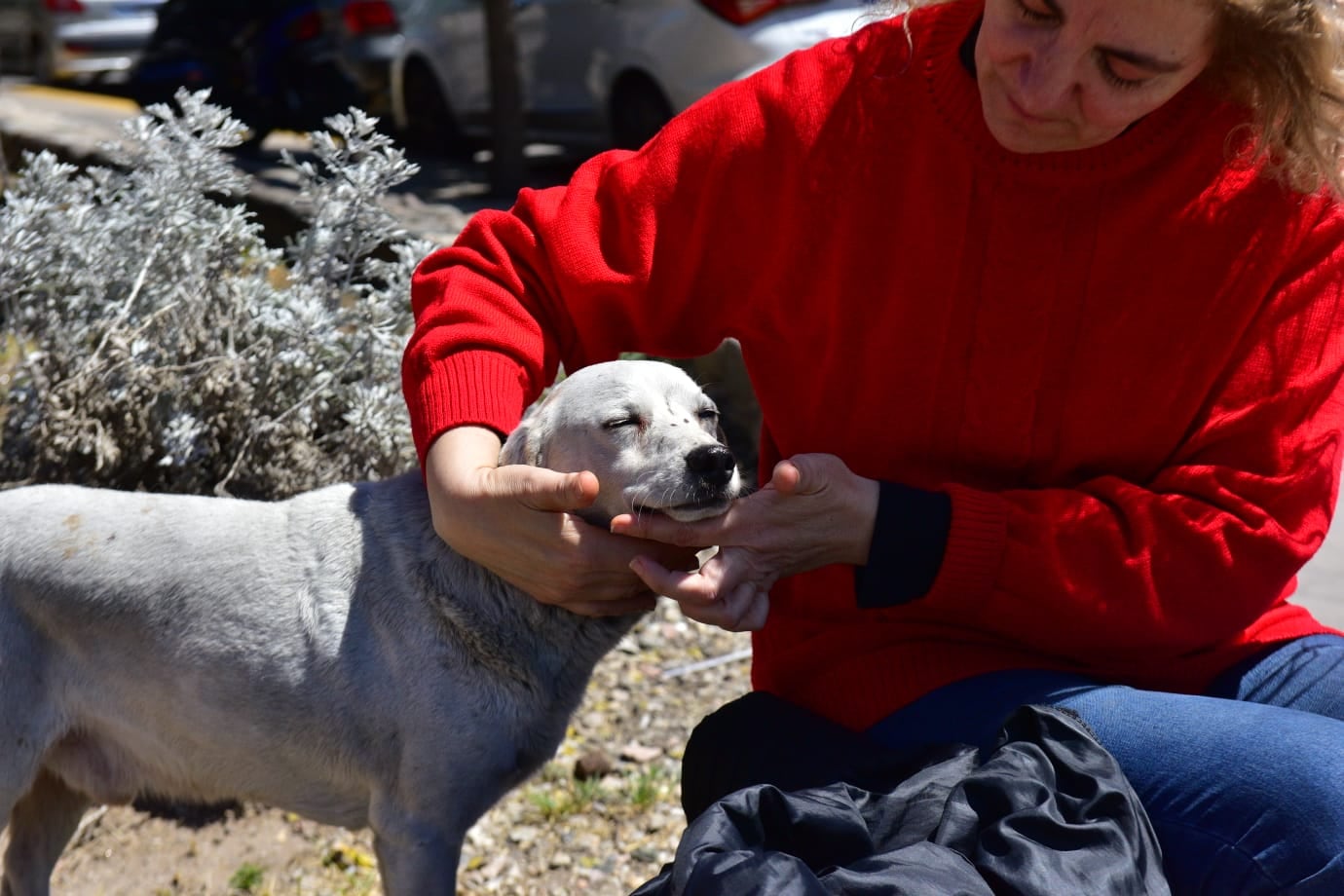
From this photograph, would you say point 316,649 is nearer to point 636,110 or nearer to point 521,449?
point 521,449

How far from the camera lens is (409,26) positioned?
1127 cm

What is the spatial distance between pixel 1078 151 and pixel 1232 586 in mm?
755

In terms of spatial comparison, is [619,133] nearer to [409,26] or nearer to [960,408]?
[409,26]

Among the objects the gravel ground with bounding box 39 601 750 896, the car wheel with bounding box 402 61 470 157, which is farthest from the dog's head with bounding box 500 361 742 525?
the car wheel with bounding box 402 61 470 157

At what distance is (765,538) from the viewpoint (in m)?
2.21

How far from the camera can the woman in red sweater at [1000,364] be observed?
7.04ft

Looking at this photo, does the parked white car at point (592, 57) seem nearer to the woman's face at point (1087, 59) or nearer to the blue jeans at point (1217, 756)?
the woman's face at point (1087, 59)

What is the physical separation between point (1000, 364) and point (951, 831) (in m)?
0.85

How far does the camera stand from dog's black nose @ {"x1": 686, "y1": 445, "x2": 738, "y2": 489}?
2289 mm

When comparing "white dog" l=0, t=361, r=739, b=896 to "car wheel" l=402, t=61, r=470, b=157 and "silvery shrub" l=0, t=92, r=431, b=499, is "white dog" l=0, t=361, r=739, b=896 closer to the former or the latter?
"silvery shrub" l=0, t=92, r=431, b=499

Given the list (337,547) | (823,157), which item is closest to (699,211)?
(823,157)

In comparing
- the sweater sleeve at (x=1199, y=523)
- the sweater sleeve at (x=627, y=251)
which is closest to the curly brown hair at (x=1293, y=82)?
the sweater sleeve at (x=1199, y=523)

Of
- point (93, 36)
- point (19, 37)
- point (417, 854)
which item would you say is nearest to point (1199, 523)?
point (417, 854)

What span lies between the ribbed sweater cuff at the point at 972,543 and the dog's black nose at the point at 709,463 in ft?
1.25
